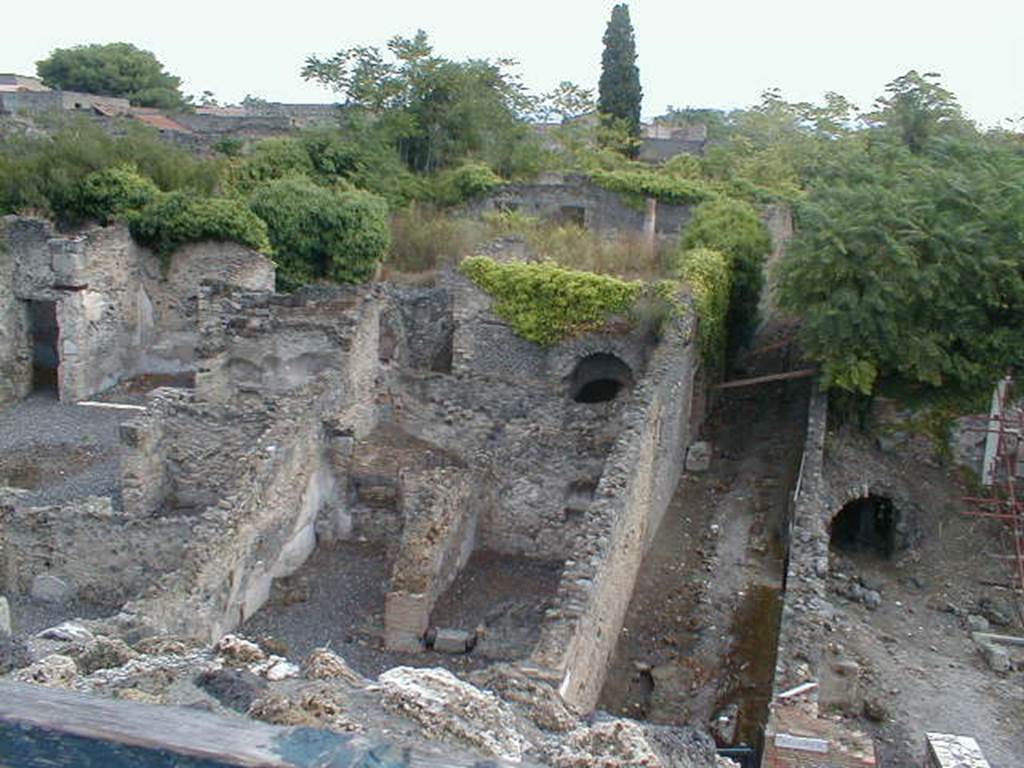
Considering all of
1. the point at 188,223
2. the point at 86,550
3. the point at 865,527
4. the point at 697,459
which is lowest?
the point at 865,527

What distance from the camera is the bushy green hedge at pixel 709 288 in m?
18.2

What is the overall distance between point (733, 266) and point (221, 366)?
10.3 meters

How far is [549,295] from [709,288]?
2870 millimetres

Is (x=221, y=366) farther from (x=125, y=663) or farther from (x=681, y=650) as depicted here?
(x=125, y=663)

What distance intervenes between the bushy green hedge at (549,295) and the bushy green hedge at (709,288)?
1.09m

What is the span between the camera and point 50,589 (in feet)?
38.7

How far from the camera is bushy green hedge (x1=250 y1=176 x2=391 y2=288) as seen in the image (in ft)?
74.2

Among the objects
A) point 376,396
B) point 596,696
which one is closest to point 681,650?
point 596,696

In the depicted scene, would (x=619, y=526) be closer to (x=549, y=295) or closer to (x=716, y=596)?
(x=716, y=596)

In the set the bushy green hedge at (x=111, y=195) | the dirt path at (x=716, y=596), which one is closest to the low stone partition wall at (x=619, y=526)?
the dirt path at (x=716, y=596)

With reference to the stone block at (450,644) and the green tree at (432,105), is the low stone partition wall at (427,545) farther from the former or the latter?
the green tree at (432,105)

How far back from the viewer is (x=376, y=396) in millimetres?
16562

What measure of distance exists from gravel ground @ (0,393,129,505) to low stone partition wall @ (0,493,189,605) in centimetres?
119

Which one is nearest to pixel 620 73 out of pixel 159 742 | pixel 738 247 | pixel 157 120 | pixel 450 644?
pixel 157 120
